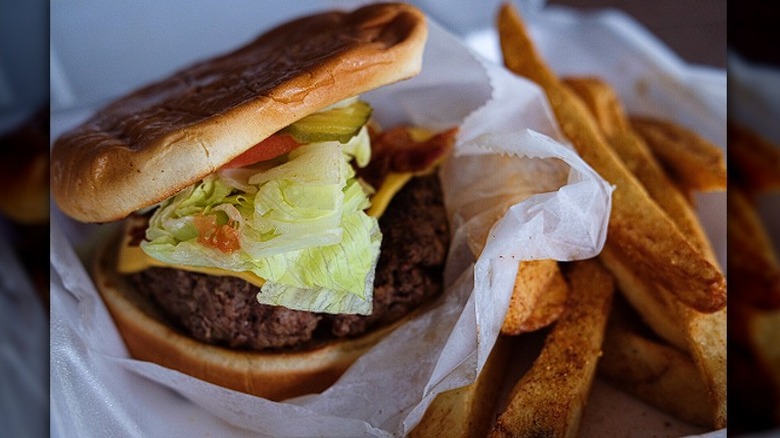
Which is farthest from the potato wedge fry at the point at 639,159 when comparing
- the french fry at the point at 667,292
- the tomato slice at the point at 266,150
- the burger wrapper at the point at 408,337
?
the tomato slice at the point at 266,150

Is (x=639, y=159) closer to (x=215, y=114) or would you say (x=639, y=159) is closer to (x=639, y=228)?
(x=639, y=228)

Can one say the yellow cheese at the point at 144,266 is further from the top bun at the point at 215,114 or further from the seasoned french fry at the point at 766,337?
the seasoned french fry at the point at 766,337

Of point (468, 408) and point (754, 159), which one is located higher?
point (754, 159)

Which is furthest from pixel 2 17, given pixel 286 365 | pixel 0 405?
pixel 286 365

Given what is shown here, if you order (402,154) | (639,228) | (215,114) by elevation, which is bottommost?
(639,228)

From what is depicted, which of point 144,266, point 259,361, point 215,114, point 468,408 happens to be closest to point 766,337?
point 468,408

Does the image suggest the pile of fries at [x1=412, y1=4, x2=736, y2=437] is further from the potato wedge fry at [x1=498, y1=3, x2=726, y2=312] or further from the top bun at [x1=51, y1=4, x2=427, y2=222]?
the top bun at [x1=51, y1=4, x2=427, y2=222]

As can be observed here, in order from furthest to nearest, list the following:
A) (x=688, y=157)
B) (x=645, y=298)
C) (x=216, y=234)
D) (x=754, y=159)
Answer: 1. (x=688, y=157)
2. (x=645, y=298)
3. (x=216, y=234)
4. (x=754, y=159)
